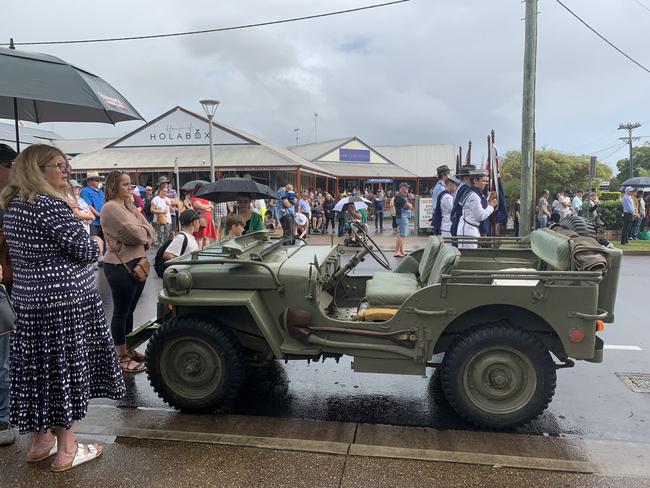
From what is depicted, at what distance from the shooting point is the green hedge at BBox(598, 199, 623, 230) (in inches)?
640

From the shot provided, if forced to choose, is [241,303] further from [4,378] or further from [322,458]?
[4,378]

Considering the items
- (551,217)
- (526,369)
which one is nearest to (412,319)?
(526,369)

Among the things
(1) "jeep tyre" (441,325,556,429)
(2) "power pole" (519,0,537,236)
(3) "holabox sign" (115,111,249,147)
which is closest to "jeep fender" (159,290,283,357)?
(1) "jeep tyre" (441,325,556,429)

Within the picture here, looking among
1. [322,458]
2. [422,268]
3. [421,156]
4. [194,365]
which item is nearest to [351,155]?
[421,156]

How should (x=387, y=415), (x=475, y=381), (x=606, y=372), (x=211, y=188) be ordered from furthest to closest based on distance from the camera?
1. (x=211, y=188)
2. (x=606, y=372)
3. (x=387, y=415)
4. (x=475, y=381)

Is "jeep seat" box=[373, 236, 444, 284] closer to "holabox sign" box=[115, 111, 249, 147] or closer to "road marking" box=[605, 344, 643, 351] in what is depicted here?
"road marking" box=[605, 344, 643, 351]

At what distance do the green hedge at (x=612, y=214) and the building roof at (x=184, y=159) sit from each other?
12746 mm

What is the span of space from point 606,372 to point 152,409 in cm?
394

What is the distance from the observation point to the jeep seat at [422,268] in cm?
448

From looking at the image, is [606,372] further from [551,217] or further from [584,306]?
[551,217]

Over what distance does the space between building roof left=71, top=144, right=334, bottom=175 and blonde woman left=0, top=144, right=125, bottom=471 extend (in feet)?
70.0

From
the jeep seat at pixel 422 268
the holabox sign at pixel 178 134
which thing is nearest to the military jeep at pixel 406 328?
the jeep seat at pixel 422 268

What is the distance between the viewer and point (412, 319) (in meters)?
3.50

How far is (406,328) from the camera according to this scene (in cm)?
352
